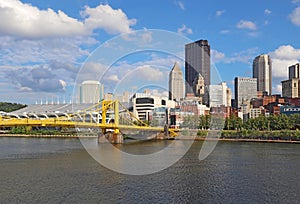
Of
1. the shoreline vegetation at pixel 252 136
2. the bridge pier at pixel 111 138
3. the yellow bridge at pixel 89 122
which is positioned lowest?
the shoreline vegetation at pixel 252 136

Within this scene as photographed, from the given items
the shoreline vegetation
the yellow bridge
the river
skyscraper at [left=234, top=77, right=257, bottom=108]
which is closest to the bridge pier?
the yellow bridge

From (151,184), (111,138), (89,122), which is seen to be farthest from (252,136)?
(151,184)

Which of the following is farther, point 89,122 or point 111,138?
point 89,122

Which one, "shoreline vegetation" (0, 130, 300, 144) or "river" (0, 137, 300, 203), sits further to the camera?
"shoreline vegetation" (0, 130, 300, 144)

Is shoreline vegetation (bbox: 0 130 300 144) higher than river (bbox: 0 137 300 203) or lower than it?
lower

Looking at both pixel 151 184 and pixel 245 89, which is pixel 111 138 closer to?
pixel 151 184

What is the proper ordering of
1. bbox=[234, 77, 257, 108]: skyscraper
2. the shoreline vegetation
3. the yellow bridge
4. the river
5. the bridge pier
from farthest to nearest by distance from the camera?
bbox=[234, 77, 257, 108]: skyscraper → the shoreline vegetation → the bridge pier → the yellow bridge → the river

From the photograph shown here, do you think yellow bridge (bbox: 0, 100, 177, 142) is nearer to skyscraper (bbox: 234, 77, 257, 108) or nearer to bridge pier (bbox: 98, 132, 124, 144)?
bridge pier (bbox: 98, 132, 124, 144)

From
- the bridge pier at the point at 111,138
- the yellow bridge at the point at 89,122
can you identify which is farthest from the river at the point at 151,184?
the bridge pier at the point at 111,138

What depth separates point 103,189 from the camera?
10.4 metres

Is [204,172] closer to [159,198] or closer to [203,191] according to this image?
[203,191]

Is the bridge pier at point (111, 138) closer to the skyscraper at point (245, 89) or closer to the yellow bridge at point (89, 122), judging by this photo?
the yellow bridge at point (89, 122)

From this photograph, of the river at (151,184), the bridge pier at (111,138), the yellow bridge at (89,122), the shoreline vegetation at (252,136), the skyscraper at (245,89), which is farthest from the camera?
the skyscraper at (245,89)

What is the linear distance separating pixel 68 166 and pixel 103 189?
4759 millimetres
